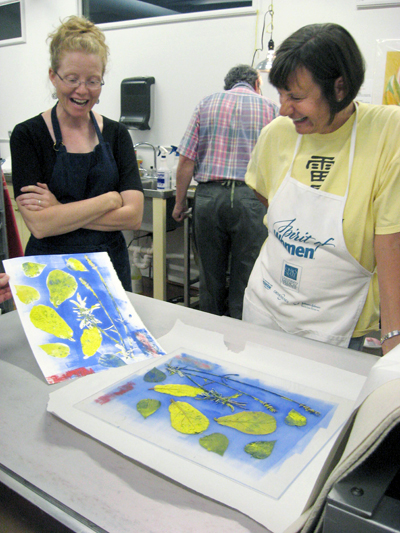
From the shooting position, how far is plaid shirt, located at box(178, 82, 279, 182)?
2289mm

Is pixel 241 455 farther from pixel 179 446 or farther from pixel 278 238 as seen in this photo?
pixel 278 238

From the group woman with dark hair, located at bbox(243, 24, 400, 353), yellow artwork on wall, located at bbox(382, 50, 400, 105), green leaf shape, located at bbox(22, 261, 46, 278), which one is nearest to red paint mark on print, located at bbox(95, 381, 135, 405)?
green leaf shape, located at bbox(22, 261, 46, 278)

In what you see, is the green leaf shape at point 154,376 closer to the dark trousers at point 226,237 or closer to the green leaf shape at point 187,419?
the green leaf shape at point 187,419

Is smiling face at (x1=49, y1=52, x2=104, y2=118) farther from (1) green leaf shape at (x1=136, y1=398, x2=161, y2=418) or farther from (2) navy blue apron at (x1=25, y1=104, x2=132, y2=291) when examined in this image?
(1) green leaf shape at (x1=136, y1=398, x2=161, y2=418)

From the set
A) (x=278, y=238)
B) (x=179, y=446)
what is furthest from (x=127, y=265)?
(x=179, y=446)

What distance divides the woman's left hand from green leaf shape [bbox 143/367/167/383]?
2.24ft

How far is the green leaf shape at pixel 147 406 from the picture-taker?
2.15 ft

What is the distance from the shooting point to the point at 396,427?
340 millimetres

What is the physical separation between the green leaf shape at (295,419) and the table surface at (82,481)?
0.18 metres

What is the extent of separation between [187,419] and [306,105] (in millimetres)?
696

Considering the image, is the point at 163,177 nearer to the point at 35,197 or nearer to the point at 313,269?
the point at 35,197

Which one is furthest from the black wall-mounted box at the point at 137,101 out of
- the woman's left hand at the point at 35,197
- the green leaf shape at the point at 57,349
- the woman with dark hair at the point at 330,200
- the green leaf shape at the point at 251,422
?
the green leaf shape at the point at 251,422

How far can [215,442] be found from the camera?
1.94 ft

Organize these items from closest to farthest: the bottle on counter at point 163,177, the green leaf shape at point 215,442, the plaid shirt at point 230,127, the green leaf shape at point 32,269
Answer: the green leaf shape at point 215,442 < the green leaf shape at point 32,269 < the plaid shirt at point 230,127 < the bottle on counter at point 163,177
